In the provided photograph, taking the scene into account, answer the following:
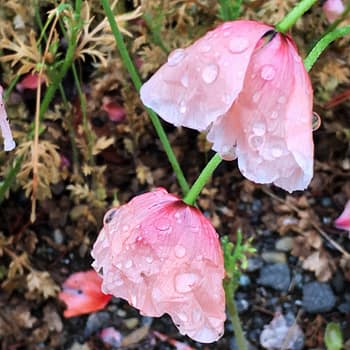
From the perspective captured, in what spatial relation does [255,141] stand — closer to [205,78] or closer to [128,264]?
A: [205,78]

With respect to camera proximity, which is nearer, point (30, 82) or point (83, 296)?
point (83, 296)

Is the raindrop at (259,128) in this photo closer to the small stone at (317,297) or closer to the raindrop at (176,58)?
the raindrop at (176,58)

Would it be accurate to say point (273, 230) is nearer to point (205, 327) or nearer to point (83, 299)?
point (83, 299)

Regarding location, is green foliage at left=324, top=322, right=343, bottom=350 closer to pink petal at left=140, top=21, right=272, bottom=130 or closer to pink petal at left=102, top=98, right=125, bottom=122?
pink petal at left=102, top=98, right=125, bottom=122

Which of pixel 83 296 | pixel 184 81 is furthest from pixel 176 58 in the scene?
pixel 83 296

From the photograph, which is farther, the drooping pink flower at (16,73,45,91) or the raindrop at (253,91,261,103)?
the drooping pink flower at (16,73,45,91)

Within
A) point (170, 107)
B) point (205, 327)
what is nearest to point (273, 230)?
point (205, 327)

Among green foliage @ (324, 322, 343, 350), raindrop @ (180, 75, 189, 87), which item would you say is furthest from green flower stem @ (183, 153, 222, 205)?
green foliage @ (324, 322, 343, 350)
